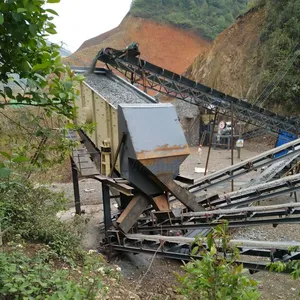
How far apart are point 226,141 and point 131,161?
16.1 m

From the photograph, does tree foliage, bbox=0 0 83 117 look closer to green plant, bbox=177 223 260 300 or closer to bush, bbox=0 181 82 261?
green plant, bbox=177 223 260 300

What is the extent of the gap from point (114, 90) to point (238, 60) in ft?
62.3

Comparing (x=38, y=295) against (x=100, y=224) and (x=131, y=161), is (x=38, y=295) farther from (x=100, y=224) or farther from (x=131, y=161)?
(x=100, y=224)

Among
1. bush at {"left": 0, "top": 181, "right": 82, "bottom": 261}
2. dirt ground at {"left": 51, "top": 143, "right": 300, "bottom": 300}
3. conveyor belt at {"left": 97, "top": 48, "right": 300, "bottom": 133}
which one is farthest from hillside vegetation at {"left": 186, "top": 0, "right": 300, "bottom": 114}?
bush at {"left": 0, "top": 181, "right": 82, "bottom": 261}

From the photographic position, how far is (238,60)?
916 inches

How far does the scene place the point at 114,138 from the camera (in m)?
5.85

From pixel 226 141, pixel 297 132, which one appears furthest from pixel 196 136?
pixel 297 132

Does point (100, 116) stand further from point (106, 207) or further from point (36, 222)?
point (36, 222)

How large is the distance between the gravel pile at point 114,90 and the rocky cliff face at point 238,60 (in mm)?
14706

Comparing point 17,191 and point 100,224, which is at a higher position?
point 17,191

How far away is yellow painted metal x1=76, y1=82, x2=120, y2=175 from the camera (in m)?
5.81

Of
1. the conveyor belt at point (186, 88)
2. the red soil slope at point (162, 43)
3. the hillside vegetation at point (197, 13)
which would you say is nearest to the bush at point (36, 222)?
the conveyor belt at point (186, 88)

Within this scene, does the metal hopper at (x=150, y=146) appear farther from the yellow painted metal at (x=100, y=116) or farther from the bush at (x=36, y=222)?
the bush at (x=36, y=222)

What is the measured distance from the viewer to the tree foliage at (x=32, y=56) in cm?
139
